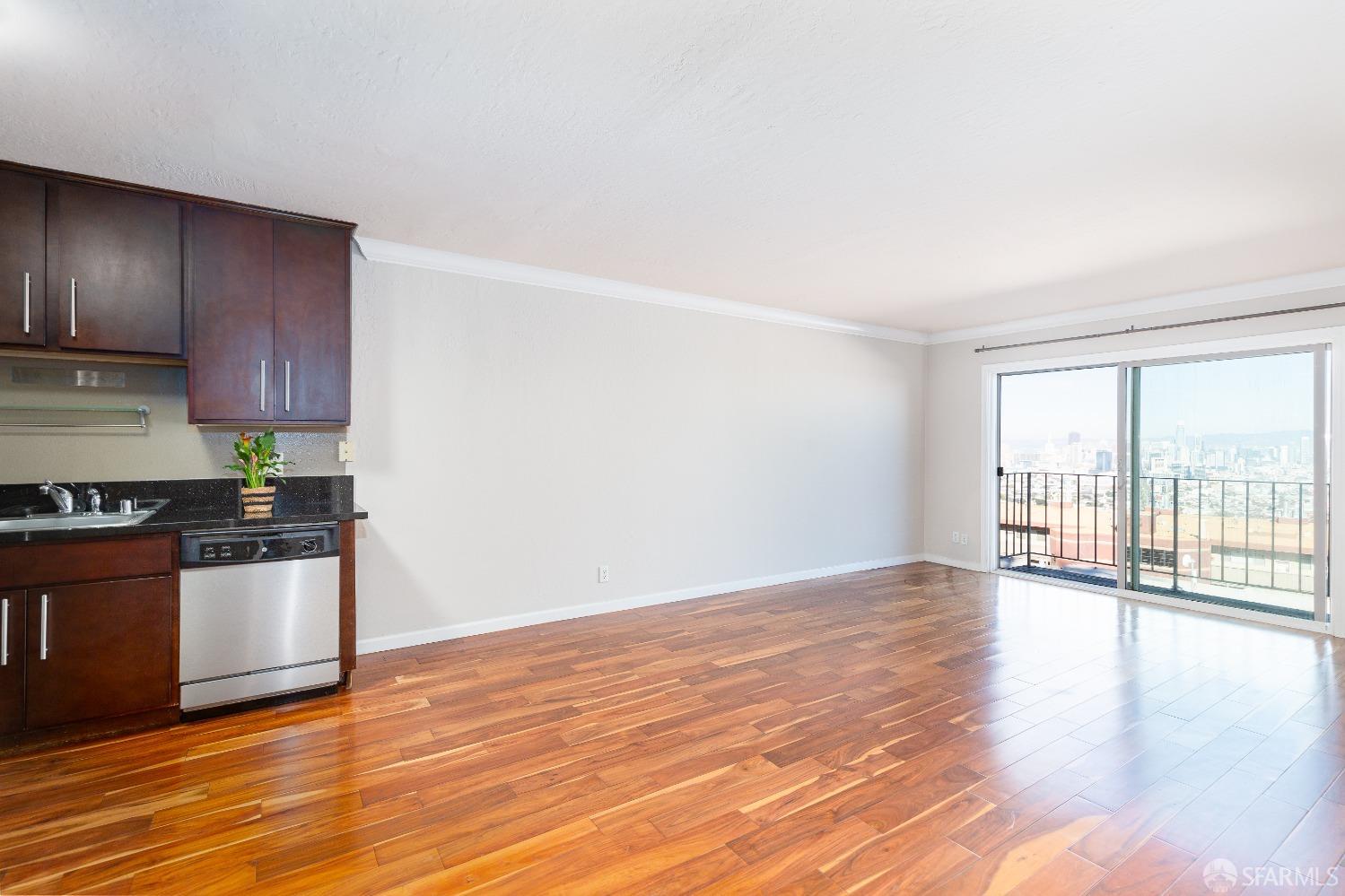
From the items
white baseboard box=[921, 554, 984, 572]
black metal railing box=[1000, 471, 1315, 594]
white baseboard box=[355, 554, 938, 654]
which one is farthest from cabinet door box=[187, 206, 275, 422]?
black metal railing box=[1000, 471, 1315, 594]

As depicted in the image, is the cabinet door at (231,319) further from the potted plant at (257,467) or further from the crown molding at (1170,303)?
the crown molding at (1170,303)

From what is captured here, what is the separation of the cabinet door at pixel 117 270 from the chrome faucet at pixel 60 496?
2.25 feet

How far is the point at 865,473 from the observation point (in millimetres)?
6359

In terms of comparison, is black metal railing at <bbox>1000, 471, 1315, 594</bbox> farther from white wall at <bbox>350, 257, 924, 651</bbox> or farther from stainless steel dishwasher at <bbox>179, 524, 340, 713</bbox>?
stainless steel dishwasher at <bbox>179, 524, 340, 713</bbox>

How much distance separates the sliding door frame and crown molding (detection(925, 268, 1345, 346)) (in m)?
0.29

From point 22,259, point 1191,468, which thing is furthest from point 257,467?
point 1191,468

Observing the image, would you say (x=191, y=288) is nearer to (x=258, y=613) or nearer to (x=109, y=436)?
(x=109, y=436)

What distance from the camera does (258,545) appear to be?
2980mm

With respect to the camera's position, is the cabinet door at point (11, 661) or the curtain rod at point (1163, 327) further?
the curtain rod at point (1163, 327)

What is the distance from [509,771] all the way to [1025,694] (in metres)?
2.54

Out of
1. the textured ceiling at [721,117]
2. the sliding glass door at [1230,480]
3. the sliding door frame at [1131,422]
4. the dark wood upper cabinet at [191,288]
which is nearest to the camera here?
the textured ceiling at [721,117]

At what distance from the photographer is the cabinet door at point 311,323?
333cm

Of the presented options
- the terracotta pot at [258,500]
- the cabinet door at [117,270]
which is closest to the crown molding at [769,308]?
the cabinet door at [117,270]

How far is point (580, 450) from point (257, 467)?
1981mm
